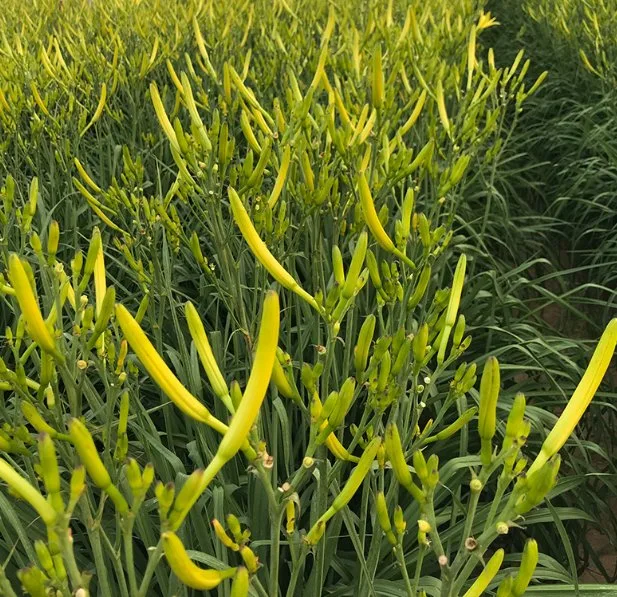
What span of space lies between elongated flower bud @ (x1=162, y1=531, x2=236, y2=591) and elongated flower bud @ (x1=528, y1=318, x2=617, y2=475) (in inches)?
14.3

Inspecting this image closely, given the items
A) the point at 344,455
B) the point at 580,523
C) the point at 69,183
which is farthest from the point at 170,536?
the point at 69,183

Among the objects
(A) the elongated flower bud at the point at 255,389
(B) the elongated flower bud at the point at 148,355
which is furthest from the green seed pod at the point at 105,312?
(A) the elongated flower bud at the point at 255,389

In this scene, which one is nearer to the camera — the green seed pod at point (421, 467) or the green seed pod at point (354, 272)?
the green seed pod at point (421, 467)

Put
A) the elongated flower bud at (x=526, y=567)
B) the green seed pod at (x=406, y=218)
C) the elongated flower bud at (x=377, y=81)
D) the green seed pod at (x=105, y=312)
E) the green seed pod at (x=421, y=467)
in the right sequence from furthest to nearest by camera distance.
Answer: the elongated flower bud at (x=377, y=81)
the green seed pod at (x=406, y=218)
the green seed pod at (x=105, y=312)
the green seed pod at (x=421, y=467)
the elongated flower bud at (x=526, y=567)

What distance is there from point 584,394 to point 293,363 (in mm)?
1297

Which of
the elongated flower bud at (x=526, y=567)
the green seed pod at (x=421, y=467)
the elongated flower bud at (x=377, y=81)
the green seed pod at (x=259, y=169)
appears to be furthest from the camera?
the elongated flower bud at (x=377, y=81)

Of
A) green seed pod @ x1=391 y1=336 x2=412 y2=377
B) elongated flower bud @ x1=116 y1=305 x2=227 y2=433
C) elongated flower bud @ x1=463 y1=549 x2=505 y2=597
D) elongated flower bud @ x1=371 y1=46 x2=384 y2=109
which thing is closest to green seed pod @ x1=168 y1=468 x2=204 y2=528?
elongated flower bud @ x1=116 y1=305 x2=227 y2=433

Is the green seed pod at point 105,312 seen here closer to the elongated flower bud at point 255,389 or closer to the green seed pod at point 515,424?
the elongated flower bud at point 255,389

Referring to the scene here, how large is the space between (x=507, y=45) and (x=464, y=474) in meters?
5.97

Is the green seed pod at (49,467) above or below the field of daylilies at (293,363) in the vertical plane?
above

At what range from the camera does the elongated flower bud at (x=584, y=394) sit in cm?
75

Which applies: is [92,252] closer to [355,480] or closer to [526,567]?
[355,480]

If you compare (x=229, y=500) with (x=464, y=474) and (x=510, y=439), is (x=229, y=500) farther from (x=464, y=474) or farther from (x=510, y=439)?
(x=510, y=439)

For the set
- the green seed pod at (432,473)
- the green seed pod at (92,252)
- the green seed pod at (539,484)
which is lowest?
the green seed pod at (432,473)
